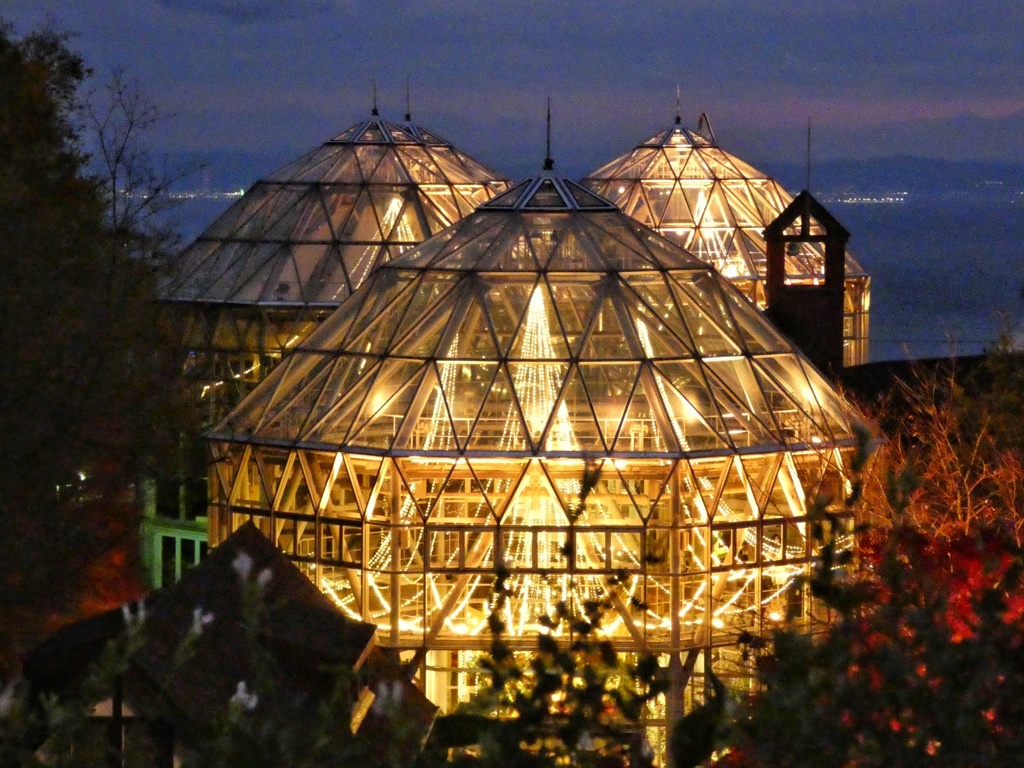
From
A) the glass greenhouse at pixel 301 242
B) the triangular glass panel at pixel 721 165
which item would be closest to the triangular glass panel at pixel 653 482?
the glass greenhouse at pixel 301 242

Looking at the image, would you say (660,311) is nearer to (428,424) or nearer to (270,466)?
(428,424)

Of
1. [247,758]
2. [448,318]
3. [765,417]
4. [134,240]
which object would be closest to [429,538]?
[448,318]

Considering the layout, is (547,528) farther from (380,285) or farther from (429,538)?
(380,285)

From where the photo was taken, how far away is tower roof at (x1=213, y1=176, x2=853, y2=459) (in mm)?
27953

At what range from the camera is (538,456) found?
27.3 m

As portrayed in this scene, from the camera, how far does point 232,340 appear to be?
45281 mm

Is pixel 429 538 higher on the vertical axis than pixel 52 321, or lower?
lower

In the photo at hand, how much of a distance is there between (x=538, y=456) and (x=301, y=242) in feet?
65.4

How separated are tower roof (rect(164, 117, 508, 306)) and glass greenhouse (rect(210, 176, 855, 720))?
15.3 meters

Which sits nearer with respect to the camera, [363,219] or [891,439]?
[891,439]

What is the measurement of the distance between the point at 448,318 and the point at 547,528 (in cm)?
382

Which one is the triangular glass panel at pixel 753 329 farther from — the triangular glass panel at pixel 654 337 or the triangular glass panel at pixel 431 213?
the triangular glass panel at pixel 431 213

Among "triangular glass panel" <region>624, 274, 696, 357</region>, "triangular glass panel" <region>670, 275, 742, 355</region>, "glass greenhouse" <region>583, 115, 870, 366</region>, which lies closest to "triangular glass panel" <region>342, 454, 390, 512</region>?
"triangular glass panel" <region>624, 274, 696, 357</region>

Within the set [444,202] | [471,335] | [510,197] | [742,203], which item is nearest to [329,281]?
[444,202]
